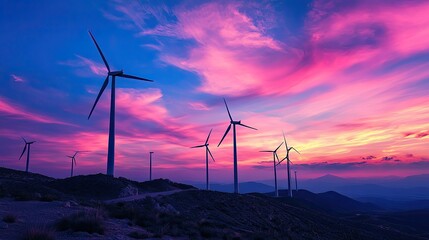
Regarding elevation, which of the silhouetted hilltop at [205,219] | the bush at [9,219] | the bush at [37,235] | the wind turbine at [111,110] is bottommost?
the silhouetted hilltop at [205,219]

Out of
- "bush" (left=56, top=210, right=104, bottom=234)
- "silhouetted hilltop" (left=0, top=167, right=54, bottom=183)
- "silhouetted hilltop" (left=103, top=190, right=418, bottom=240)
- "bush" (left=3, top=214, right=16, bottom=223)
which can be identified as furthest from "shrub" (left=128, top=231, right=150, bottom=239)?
"silhouetted hilltop" (left=0, top=167, right=54, bottom=183)

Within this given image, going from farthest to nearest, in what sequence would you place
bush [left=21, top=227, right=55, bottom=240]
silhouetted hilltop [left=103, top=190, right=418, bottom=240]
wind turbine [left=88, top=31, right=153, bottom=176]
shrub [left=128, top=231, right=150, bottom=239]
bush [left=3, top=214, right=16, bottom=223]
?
wind turbine [left=88, top=31, right=153, bottom=176]
silhouetted hilltop [left=103, top=190, right=418, bottom=240]
shrub [left=128, top=231, right=150, bottom=239]
bush [left=3, top=214, right=16, bottom=223]
bush [left=21, top=227, right=55, bottom=240]

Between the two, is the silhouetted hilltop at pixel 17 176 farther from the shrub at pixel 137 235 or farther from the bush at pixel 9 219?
the shrub at pixel 137 235

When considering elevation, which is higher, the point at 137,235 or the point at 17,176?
the point at 17,176

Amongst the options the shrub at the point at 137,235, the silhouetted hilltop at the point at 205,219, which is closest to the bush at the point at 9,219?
the shrub at the point at 137,235

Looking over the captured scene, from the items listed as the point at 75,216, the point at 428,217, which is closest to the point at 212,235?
the point at 75,216

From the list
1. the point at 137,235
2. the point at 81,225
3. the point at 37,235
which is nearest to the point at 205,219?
the point at 137,235

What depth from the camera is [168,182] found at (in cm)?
10188

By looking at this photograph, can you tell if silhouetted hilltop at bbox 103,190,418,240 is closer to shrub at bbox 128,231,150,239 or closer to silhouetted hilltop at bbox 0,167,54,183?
shrub at bbox 128,231,150,239

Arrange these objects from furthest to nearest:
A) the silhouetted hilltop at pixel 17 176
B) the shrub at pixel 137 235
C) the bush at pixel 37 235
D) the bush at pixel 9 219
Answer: the silhouetted hilltop at pixel 17 176 → the shrub at pixel 137 235 → the bush at pixel 9 219 → the bush at pixel 37 235

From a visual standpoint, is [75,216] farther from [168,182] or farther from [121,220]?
[168,182]

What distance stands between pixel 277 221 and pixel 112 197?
94.4 feet

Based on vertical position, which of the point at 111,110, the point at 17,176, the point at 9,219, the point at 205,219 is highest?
the point at 111,110

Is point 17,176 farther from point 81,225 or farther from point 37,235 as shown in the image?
point 37,235
